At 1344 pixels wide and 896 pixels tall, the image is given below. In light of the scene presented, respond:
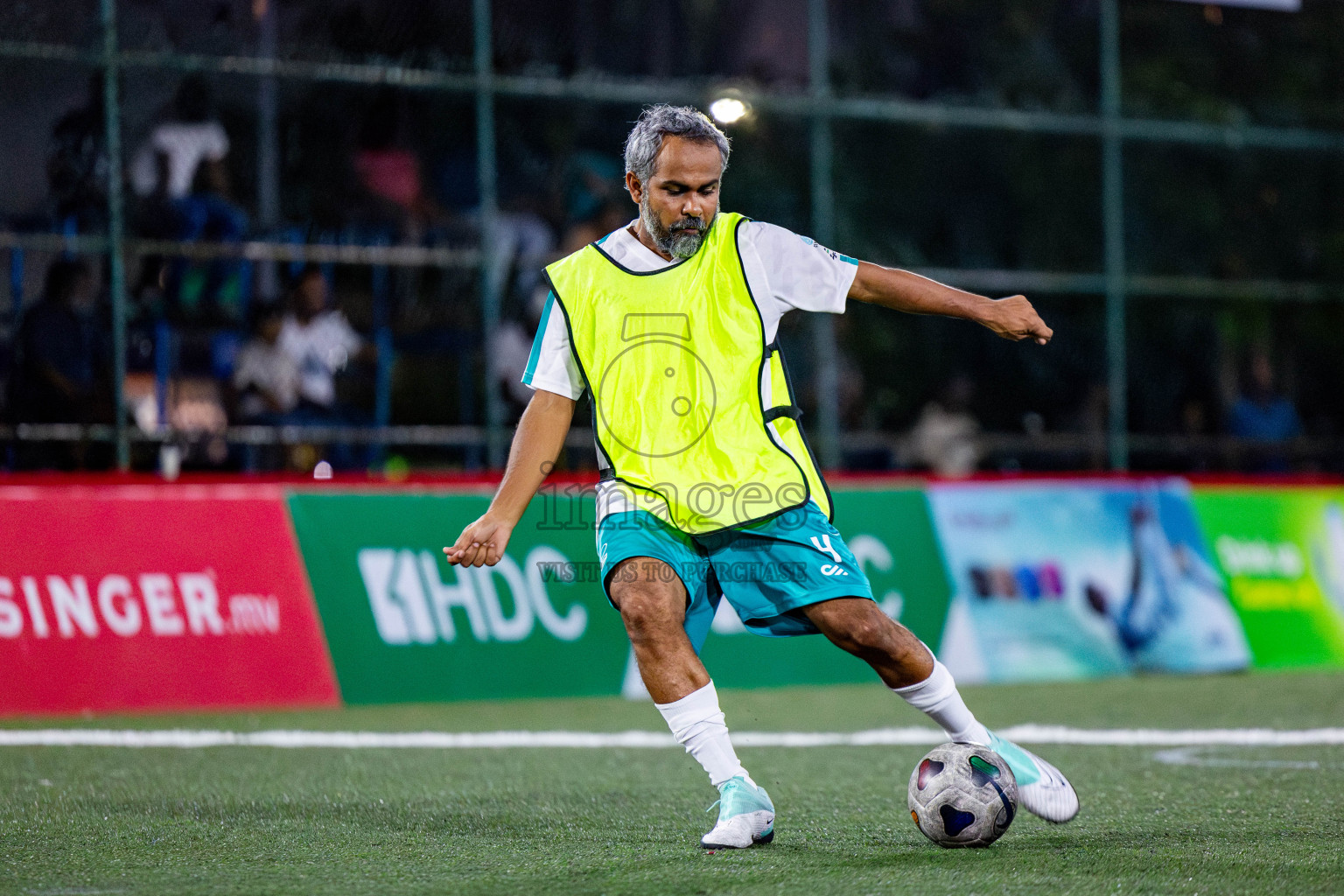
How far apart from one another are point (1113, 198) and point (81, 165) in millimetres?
8684

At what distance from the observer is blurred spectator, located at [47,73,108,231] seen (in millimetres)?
11531

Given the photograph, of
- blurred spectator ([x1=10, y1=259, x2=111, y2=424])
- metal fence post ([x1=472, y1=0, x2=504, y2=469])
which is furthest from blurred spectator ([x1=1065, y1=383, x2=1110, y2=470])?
blurred spectator ([x1=10, y1=259, x2=111, y2=424])

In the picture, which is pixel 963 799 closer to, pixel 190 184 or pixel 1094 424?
pixel 190 184

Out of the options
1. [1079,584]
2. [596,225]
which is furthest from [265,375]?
[1079,584]

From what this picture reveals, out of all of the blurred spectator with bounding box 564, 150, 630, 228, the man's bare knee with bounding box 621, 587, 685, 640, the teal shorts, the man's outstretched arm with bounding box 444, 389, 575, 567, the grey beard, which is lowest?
the man's bare knee with bounding box 621, 587, 685, 640

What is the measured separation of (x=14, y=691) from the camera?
29.5 feet

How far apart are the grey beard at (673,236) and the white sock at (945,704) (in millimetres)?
1356

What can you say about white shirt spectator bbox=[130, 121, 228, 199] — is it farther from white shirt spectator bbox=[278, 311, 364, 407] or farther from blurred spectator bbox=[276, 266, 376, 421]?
white shirt spectator bbox=[278, 311, 364, 407]

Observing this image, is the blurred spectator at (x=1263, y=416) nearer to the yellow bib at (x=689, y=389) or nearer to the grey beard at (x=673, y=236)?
the yellow bib at (x=689, y=389)

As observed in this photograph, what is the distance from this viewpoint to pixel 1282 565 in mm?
11875

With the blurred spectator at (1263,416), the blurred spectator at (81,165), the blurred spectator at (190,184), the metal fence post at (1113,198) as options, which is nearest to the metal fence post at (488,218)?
the blurred spectator at (190,184)

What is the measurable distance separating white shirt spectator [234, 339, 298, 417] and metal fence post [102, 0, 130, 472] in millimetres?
752

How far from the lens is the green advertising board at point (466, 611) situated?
982 centimetres

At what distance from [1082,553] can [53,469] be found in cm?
654
